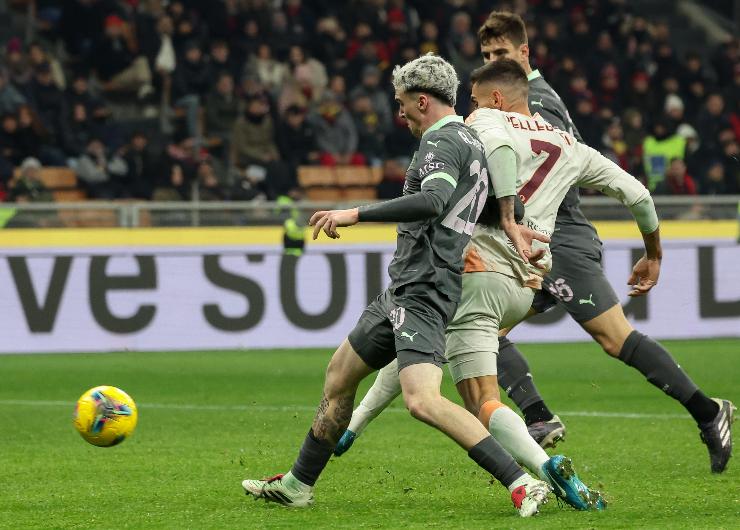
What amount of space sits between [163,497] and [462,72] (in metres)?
15.5

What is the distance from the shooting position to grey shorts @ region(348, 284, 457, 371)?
578cm

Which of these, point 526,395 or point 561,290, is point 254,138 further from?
point 561,290

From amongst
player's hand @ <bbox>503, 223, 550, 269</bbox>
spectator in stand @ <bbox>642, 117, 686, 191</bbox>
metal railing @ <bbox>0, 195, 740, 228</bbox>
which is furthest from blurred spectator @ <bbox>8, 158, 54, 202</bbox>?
player's hand @ <bbox>503, 223, 550, 269</bbox>

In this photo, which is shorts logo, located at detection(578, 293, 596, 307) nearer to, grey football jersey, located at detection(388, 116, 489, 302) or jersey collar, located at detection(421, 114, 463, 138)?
grey football jersey, located at detection(388, 116, 489, 302)

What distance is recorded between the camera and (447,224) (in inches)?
229

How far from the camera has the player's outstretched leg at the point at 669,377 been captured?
709 centimetres

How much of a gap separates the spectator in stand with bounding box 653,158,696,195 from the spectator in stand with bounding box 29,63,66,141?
7.80 m

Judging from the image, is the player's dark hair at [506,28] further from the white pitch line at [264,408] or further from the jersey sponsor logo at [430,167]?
the white pitch line at [264,408]

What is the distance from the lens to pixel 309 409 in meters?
10.3

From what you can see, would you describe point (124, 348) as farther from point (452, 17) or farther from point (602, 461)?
point (452, 17)

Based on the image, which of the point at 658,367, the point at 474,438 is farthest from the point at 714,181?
the point at 474,438

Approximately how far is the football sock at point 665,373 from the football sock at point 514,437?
141 centimetres

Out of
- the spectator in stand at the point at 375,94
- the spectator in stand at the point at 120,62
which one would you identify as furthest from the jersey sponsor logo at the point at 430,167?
the spectator in stand at the point at 120,62

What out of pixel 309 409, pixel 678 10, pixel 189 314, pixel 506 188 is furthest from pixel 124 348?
pixel 678 10
